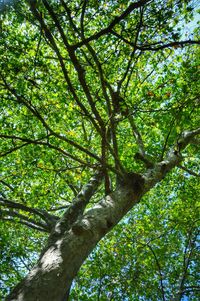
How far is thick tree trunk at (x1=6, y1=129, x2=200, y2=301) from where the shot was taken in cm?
281

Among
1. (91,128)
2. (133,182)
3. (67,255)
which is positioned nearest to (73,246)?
(67,255)

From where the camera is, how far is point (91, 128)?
9727 millimetres

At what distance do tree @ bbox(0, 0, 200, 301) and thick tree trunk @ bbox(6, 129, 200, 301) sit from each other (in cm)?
1

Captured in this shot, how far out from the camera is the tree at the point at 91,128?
3.88 metres

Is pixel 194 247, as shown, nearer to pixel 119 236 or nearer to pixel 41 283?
pixel 119 236

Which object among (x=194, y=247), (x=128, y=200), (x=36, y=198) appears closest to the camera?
(x=128, y=200)

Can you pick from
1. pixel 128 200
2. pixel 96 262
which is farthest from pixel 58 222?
pixel 96 262

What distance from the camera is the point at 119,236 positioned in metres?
11.1

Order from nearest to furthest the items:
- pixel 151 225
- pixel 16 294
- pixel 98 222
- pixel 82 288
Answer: pixel 16 294 < pixel 98 222 < pixel 82 288 < pixel 151 225

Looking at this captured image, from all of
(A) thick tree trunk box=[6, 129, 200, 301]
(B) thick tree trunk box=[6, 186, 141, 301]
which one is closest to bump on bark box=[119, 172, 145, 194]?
(A) thick tree trunk box=[6, 129, 200, 301]

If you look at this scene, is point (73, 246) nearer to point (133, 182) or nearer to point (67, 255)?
point (67, 255)

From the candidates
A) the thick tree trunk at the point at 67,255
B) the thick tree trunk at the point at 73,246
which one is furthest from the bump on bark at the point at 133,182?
the thick tree trunk at the point at 67,255

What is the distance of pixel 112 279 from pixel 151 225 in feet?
9.81

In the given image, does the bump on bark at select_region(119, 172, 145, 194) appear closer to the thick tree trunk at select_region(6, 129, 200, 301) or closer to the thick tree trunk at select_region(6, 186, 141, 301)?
the thick tree trunk at select_region(6, 129, 200, 301)
